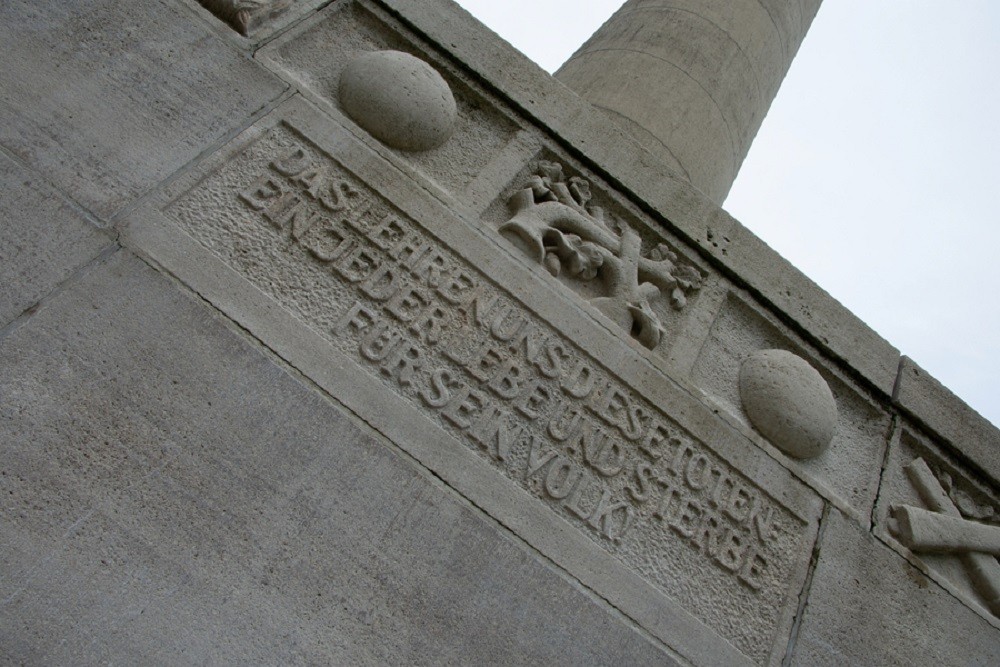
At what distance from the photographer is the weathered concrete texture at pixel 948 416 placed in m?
3.55

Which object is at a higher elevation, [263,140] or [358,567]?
[263,140]

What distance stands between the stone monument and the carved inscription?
1 cm

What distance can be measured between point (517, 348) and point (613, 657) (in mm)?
1010

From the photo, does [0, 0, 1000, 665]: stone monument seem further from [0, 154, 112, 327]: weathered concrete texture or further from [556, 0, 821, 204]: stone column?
[556, 0, 821, 204]: stone column

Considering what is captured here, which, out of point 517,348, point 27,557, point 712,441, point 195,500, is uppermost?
point 712,441

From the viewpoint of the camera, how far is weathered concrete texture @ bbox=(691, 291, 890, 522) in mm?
3186

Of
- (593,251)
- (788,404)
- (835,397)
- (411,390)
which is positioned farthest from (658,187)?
(411,390)

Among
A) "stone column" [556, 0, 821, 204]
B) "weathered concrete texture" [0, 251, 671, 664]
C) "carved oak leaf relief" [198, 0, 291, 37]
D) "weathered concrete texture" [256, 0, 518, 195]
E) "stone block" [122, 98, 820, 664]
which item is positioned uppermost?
"stone column" [556, 0, 821, 204]

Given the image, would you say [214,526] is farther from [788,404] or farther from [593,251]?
[788,404]

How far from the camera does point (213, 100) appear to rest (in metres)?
2.70

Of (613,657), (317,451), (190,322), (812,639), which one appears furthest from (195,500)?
(812,639)

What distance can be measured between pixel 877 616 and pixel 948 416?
115 cm

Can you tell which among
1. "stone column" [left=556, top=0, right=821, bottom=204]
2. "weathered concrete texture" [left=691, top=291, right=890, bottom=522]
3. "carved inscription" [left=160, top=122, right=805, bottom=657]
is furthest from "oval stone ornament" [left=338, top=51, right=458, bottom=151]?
"stone column" [left=556, top=0, right=821, bottom=204]

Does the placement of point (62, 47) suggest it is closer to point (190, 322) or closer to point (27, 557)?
point (190, 322)
